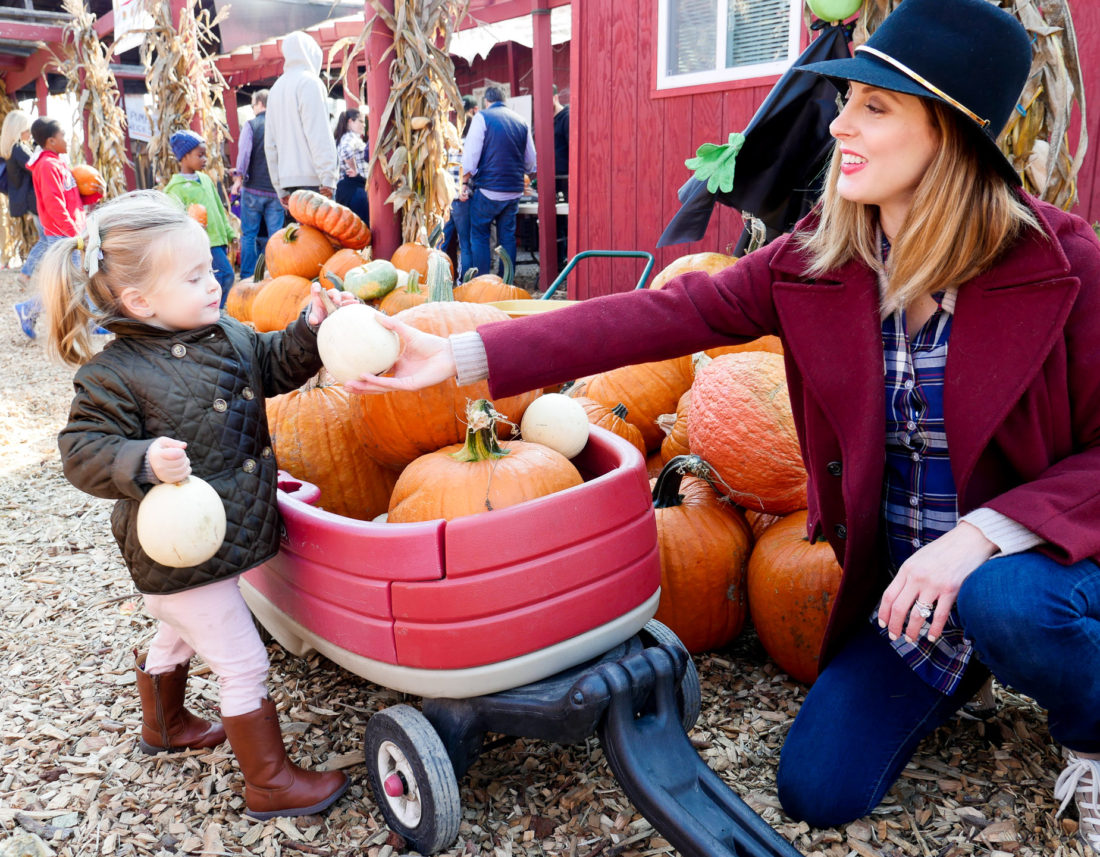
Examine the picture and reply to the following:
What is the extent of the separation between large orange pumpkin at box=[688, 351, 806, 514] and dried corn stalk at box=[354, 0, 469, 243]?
9.51ft

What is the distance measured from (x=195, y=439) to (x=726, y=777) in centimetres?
127

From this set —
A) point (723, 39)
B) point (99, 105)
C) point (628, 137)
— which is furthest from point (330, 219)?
point (99, 105)

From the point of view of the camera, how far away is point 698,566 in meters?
2.14

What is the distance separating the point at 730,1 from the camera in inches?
202

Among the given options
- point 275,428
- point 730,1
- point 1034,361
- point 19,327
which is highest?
point 730,1

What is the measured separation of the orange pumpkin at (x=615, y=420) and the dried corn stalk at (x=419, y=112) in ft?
7.85

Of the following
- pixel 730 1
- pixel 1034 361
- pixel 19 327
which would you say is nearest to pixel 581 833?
pixel 1034 361

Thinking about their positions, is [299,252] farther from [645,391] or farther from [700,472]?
[700,472]

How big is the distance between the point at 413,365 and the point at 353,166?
7.04 m

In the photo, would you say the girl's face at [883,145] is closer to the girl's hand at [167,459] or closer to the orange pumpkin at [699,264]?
the girl's hand at [167,459]

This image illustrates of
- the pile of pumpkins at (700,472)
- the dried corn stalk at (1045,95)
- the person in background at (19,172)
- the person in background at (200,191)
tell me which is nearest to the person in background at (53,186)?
the person in background at (200,191)

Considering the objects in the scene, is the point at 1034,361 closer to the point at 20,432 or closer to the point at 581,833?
the point at 581,833

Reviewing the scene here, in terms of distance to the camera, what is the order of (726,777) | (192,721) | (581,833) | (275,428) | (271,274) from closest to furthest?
(581,833)
(726,777)
(192,721)
(275,428)
(271,274)

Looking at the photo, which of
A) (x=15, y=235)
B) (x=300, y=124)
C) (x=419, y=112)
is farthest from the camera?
(x=15, y=235)
